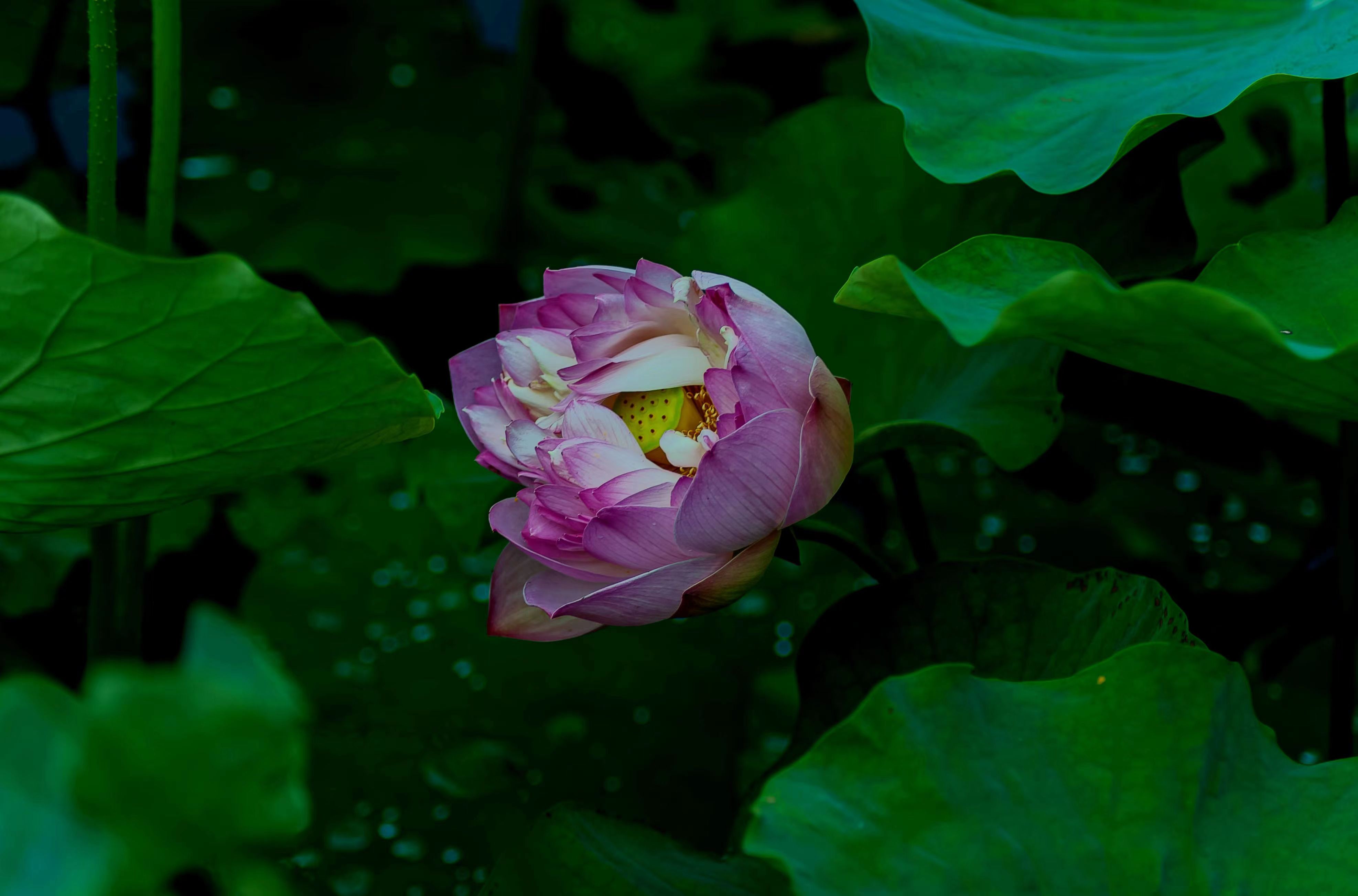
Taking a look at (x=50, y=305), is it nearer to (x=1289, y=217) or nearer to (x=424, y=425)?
(x=424, y=425)

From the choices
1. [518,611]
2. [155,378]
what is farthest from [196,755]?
[518,611]

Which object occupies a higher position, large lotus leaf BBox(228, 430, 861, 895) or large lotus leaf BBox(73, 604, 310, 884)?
large lotus leaf BBox(73, 604, 310, 884)

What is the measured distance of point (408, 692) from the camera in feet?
2.55

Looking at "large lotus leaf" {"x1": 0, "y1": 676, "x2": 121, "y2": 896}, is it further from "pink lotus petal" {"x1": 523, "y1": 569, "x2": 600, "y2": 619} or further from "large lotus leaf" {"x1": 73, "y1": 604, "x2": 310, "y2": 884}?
"pink lotus petal" {"x1": 523, "y1": 569, "x2": 600, "y2": 619}

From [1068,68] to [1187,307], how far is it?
312 mm

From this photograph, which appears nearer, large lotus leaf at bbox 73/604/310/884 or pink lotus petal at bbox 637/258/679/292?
large lotus leaf at bbox 73/604/310/884

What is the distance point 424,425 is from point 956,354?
0.37 meters

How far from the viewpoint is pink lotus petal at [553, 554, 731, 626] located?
0.46 m

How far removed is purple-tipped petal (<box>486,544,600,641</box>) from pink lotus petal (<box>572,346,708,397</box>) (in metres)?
0.10

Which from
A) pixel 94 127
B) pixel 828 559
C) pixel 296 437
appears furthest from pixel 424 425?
pixel 828 559

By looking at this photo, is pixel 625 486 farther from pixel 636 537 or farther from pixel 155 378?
pixel 155 378

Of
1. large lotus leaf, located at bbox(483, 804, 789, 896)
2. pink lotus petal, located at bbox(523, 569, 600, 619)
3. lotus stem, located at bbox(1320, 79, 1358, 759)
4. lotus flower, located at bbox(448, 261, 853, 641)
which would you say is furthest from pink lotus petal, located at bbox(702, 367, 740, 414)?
lotus stem, located at bbox(1320, 79, 1358, 759)

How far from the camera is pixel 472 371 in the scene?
0.61 metres

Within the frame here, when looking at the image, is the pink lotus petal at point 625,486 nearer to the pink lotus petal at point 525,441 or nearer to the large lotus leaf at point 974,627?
the pink lotus petal at point 525,441
